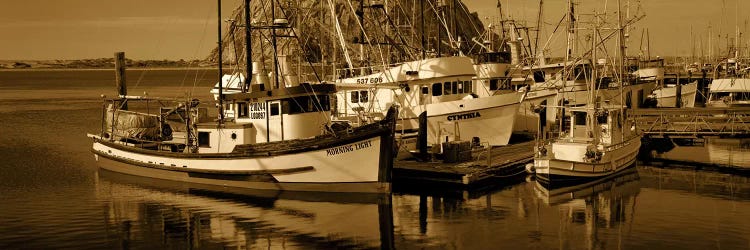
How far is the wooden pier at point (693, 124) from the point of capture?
39.8 meters

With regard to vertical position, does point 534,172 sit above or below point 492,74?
below

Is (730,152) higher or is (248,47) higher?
(248,47)

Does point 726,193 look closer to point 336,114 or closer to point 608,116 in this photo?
→ point 608,116

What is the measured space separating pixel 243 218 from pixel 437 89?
1652 cm

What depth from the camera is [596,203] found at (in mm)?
27578

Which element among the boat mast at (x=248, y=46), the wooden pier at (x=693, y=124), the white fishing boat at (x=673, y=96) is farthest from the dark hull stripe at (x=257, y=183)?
the white fishing boat at (x=673, y=96)

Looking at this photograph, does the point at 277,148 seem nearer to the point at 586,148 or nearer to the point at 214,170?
the point at 214,170

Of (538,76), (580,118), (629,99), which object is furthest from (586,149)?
(629,99)

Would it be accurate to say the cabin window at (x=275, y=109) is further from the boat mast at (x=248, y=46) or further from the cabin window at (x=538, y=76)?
the cabin window at (x=538, y=76)

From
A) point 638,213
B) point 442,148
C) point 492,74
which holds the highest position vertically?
point 492,74

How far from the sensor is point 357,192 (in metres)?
28.7

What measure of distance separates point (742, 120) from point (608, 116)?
14102 millimetres

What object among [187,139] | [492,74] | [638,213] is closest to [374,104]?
[492,74]

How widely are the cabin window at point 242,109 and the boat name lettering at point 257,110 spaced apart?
1.17 ft
